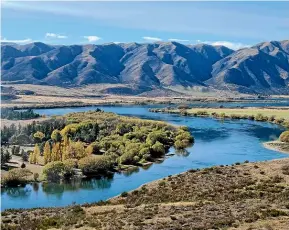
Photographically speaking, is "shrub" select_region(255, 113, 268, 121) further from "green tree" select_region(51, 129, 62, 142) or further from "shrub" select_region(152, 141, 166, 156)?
"green tree" select_region(51, 129, 62, 142)

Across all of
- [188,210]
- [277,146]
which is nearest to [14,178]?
[188,210]

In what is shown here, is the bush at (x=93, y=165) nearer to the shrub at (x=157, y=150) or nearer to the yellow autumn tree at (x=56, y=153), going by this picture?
the yellow autumn tree at (x=56, y=153)

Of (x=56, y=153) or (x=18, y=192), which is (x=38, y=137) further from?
(x=18, y=192)

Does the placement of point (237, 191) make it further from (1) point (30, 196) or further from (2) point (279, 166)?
(1) point (30, 196)

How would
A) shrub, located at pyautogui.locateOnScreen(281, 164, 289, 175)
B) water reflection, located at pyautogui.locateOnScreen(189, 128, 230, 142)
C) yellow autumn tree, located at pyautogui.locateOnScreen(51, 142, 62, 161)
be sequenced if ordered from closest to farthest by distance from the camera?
shrub, located at pyautogui.locateOnScreen(281, 164, 289, 175)
yellow autumn tree, located at pyautogui.locateOnScreen(51, 142, 62, 161)
water reflection, located at pyautogui.locateOnScreen(189, 128, 230, 142)

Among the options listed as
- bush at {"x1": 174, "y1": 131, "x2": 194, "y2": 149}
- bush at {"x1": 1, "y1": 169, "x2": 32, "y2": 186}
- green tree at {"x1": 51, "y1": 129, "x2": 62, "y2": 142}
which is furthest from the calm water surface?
green tree at {"x1": 51, "y1": 129, "x2": 62, "y2": 142}

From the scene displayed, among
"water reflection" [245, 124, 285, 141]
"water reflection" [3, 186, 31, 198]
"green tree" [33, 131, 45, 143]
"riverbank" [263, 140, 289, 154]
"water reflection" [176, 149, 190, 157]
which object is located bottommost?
"water reflection" [3, 186, 31, 198]

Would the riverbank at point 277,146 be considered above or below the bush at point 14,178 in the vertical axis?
above

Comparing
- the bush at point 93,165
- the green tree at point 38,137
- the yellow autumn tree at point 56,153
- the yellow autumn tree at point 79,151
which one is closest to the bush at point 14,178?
the bush at point 93,165
